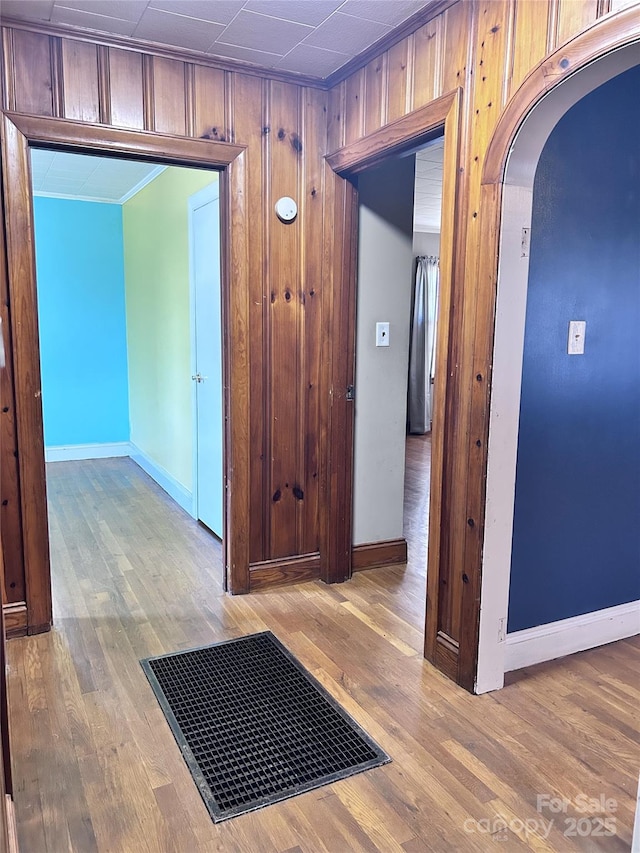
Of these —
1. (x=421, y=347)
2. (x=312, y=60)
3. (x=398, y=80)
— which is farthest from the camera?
(x=421, y=347)

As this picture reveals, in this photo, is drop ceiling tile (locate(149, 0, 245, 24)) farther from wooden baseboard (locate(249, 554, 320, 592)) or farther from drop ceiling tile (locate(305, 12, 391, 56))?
wooden baseboard (locate(249, 554, 320, 592))

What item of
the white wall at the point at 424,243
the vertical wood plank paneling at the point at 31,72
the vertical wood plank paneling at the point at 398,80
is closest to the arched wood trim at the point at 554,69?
the vertical wood plank paneling at the point at 398,80

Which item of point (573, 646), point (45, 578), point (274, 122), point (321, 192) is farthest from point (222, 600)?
point (274, 122)

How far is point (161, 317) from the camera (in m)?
5.03

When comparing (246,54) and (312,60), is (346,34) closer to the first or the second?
(312,60)

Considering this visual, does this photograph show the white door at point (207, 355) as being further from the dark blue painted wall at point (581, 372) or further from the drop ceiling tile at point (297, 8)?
the dark blue painted wall at point (581, 372)

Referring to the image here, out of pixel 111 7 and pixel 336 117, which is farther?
pixel 336 117

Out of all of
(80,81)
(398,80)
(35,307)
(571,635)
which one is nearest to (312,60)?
(398,80)

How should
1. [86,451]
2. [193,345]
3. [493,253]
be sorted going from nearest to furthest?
[493,253] → [193,345] → [86,451]

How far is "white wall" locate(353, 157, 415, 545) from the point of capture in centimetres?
323

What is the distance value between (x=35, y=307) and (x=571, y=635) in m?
2.54

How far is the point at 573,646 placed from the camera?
2568 millimetres

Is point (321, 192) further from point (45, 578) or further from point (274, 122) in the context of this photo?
point (45, 578)

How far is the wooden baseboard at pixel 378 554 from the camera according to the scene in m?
3.44
